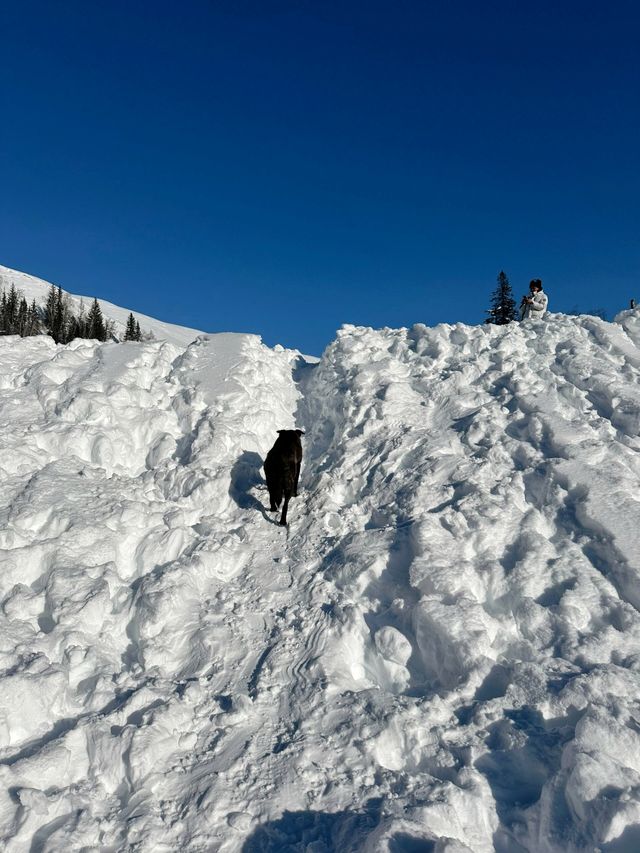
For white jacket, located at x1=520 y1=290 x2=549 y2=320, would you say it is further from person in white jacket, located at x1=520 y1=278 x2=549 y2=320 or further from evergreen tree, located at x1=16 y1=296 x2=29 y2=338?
evergreen tree, located at x1=16 y1=296 x2=29 y2=338

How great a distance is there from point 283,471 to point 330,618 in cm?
267

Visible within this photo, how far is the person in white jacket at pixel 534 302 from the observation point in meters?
15.2

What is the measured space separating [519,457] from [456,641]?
3748 mm

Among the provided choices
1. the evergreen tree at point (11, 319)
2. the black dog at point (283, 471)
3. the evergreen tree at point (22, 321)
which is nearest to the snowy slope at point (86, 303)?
the evergreen tree at point (22, 321)

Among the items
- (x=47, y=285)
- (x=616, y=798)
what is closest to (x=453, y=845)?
(x=616, y=798)

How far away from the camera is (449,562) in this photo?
6512 millimetres

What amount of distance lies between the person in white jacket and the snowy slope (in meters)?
121

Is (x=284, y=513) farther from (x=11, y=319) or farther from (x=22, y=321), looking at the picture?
(x=11, y=319)

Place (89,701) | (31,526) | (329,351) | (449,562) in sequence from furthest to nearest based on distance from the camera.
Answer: (329,351)
(31,526)
(449,562)
(89,701)

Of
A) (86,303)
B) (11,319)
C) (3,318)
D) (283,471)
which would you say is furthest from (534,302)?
(86,303)

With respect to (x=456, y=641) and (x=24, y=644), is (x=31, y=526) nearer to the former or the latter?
(x=24, y=644)

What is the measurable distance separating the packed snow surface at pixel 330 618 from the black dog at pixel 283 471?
0.32 meters

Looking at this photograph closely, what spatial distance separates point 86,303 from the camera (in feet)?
468

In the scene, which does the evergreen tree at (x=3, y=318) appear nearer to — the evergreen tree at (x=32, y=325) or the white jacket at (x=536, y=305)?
the evergreen tree at (x=32, y=325)
